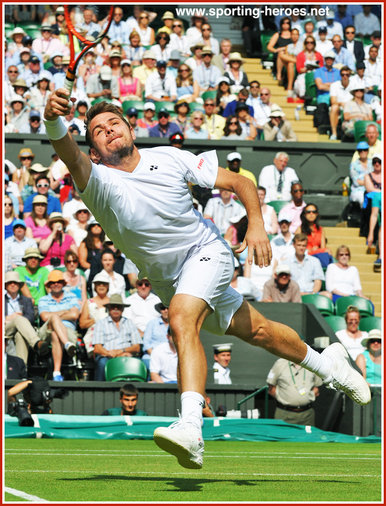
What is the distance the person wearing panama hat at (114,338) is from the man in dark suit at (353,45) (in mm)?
10493

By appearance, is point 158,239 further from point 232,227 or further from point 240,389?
point 232,227

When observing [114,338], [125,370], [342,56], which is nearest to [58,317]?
[114,338]

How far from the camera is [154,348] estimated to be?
44.8 ft

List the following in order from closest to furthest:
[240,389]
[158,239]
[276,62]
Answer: [158,239]
[240,389]
[276,62]

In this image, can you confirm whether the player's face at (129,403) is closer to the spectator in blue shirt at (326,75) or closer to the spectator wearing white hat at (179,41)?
the spectator in blue shirt at (326,75)

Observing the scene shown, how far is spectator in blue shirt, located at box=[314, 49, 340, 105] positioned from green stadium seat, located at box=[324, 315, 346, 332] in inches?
292

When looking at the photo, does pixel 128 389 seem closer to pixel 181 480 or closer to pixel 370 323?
pixel 370 323

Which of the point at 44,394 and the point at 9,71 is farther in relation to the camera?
the point at 9,71

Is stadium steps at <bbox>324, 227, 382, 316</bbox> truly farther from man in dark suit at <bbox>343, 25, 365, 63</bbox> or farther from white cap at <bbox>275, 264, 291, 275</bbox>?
man in dark suit at <bbox>343, 25, 365, 63</bbox>

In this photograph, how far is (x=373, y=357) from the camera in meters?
14.1

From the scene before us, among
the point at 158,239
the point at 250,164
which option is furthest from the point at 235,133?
the point at 158,239

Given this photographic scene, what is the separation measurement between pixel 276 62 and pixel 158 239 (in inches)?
683

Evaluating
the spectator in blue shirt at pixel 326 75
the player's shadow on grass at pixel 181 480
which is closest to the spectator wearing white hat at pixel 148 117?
the spectator in blue shirt at pixel 326 75

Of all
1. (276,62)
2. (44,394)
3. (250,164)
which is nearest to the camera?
(44,394)
